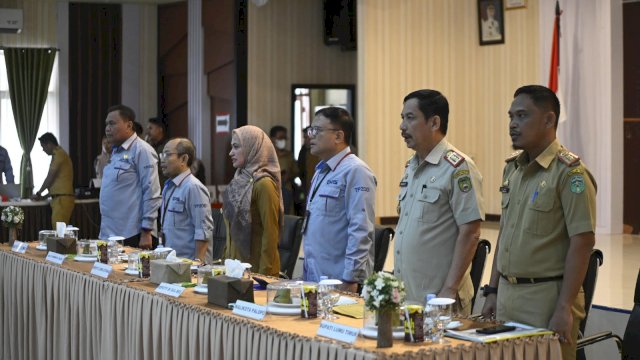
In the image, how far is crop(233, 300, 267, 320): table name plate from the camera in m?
3.21

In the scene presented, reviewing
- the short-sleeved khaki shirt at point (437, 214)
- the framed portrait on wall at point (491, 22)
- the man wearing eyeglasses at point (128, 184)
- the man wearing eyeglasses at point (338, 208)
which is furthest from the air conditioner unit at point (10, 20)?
the short-sleeved khaki shirt at point (437, 214)

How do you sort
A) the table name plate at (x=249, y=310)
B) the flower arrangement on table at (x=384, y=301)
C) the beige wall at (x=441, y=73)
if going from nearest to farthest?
1. the flower arrangement on table at (x=384, y=301)
2. the table name plate at (x=249, y=310)
3. the beige wall at (x=441, y=73)

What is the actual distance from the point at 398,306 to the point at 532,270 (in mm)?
663

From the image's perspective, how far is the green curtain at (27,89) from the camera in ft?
41.8

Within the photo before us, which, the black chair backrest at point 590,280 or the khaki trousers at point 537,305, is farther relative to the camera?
the black chair backrest at point 590,280

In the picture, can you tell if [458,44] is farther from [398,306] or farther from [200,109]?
[398,306]

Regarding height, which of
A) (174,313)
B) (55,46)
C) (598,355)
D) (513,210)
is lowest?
(598,355)

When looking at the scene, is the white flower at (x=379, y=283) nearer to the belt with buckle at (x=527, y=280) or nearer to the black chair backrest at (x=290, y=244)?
the belt with buckle at (x=527, y=280)

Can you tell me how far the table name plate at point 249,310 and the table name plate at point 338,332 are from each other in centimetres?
33

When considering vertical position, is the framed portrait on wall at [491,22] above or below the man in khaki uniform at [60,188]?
above

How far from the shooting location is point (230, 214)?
4.89m

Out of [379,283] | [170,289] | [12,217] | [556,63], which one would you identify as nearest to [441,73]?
[556,63]

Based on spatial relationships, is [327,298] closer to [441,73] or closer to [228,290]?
[228,290]

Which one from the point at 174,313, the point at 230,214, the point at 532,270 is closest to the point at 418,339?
the point at 532,270
